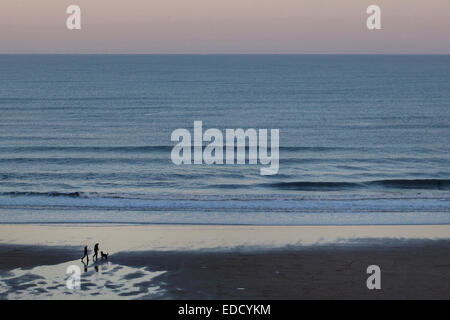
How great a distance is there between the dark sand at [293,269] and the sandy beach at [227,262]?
0.03m

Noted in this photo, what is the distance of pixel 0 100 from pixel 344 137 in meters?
46.1

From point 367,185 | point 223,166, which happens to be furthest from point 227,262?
point 223,166

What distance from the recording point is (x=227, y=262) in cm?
2067

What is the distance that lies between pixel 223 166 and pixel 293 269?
2038 centimetres

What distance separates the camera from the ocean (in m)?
28.8

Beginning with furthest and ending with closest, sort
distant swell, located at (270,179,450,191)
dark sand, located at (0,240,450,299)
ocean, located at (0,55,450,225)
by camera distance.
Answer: distant swell, located at (270,179,450,191) < ocean, located at (0,55,450,225) < dark sand, located at (0,240,450,299)

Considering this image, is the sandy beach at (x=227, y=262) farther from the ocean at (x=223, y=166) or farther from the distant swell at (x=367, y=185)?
the distant swell at (x=367, y=185)

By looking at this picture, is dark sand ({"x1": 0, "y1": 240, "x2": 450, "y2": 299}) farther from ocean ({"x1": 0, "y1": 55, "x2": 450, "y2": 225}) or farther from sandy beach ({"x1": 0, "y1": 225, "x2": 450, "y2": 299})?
ocean ({"x1": 0, "y1": 55, "x2": 450, "y2": 225})

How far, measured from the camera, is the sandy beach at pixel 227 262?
18.0 m

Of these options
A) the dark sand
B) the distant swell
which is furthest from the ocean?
the dark sand

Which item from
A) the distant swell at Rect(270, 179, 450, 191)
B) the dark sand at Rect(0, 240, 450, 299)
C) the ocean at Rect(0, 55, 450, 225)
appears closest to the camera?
the dark sand at Rect(0, 240, 450, 299)

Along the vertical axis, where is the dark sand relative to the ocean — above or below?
below

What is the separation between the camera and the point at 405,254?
2159 cm

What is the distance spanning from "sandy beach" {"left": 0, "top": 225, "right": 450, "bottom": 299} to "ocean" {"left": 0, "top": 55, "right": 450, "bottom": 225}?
6.72 ft
